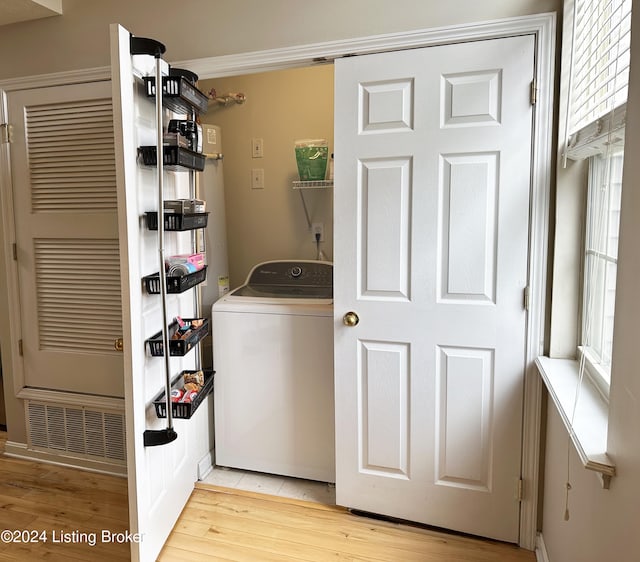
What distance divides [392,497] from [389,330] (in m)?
0.75

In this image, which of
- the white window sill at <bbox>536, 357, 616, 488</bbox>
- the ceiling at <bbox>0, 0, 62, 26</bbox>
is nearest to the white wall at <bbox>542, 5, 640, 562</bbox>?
the white window sill at <bbox>536, 357, 616, 488</bbox>

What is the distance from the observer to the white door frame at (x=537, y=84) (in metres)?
1.69

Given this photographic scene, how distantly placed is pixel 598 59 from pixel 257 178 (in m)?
1.91

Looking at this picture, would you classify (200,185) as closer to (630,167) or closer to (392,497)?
(392,497)

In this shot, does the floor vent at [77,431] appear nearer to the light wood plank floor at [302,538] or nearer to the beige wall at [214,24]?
the light wood plank floor at [302,538]

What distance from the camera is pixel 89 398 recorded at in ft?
7.99

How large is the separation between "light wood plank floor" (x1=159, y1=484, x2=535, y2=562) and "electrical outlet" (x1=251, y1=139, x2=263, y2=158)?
191 centimetres

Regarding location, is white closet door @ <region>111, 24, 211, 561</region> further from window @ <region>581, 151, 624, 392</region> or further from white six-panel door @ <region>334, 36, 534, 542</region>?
window @ <region>581, 151, 624, 392</region>

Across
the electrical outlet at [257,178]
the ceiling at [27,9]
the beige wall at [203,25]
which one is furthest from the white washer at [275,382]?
the ceiling at [27,9]

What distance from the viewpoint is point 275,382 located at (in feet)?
7.54

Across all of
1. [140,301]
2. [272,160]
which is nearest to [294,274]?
[272,160]

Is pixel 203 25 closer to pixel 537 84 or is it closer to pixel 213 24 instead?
pixel 213 24

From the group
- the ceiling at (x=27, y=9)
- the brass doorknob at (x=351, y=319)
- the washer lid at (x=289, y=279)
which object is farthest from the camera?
the washer lid at (x=289, y=279)

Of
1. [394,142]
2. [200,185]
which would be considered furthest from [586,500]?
[200,185]
